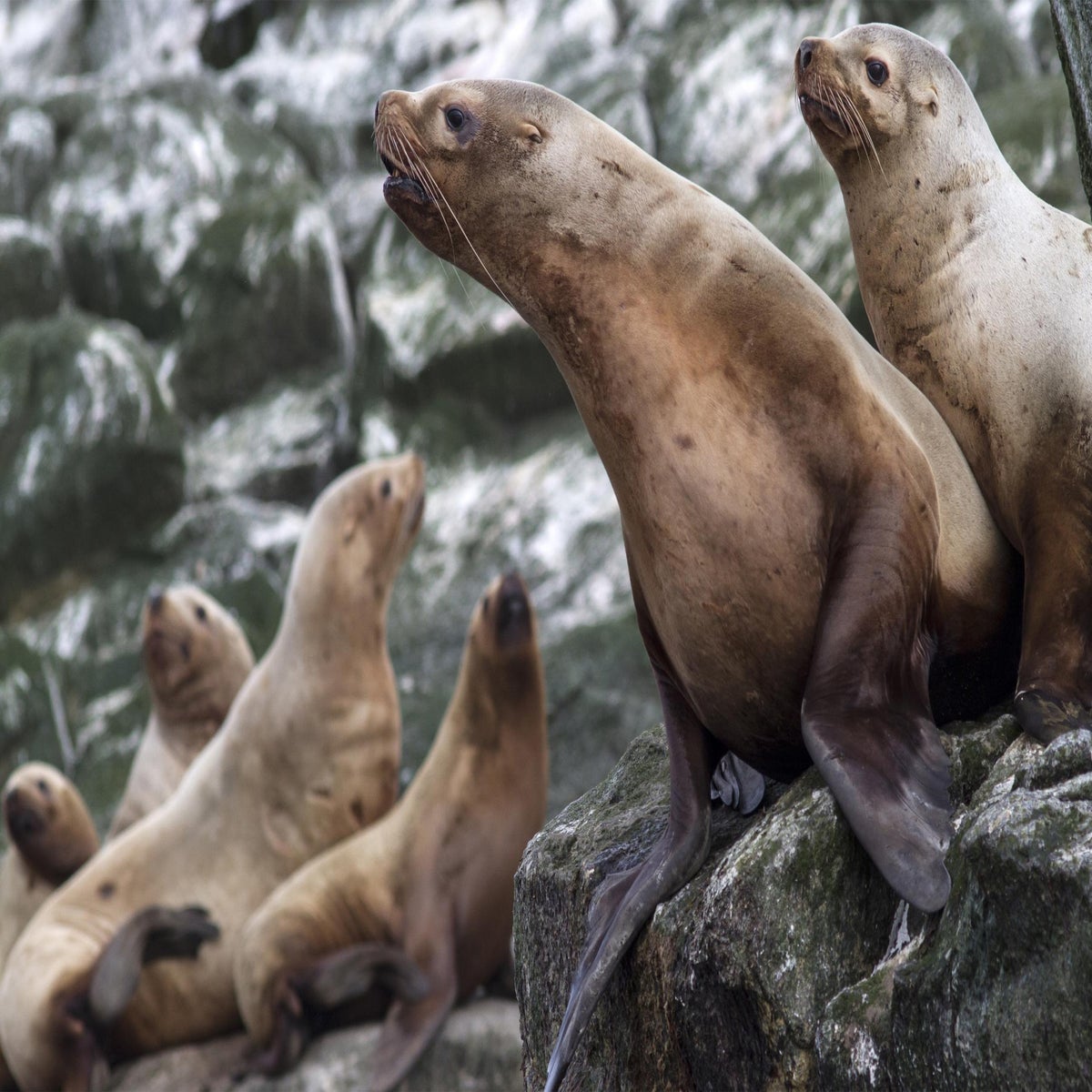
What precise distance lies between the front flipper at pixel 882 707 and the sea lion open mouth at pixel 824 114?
0.86 m

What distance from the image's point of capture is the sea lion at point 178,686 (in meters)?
8.45

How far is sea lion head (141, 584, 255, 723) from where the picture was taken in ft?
27.8

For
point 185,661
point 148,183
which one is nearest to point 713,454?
point 185,661

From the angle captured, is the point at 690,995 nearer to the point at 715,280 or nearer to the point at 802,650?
the point at 802,650

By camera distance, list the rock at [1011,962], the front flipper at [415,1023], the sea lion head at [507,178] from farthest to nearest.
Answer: the front flipper at [415,1023] < the sea lion head at [507,178] < the rock at [1011,962]

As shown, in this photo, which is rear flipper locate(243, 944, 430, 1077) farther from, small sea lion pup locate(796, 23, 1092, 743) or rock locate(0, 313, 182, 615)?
rock locate(0, 313, 182, 615)

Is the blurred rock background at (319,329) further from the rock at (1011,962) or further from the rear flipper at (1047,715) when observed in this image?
the rock at (1011,962)

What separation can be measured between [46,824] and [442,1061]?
330 centimetres

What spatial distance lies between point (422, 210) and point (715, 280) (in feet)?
1.70

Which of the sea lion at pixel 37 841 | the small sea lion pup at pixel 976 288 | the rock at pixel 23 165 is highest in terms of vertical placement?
the small sea lion pup at pixel 976 288

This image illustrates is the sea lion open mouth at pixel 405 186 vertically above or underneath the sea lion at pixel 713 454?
above

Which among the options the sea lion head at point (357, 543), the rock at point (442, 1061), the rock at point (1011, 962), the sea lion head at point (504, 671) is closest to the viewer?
the rock at point (1011, 962)

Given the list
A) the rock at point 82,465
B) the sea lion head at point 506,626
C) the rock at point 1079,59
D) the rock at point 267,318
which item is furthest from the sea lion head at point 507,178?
the rock at point 267,318

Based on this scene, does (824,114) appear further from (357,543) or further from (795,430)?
(357,543)
